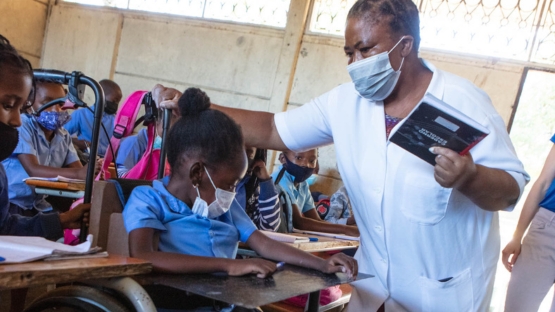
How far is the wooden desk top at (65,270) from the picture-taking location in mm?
1096

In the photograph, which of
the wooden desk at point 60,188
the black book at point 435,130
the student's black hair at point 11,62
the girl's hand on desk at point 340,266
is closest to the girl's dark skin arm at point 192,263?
the girl's hand on desk at point 340,266

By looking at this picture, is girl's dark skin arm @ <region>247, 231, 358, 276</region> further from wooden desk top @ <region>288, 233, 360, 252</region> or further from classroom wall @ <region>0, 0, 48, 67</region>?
classroom wall @ <region>0, 0, 48, 67</region>

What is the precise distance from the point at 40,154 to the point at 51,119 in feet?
0.80

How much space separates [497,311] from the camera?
17.7 ft

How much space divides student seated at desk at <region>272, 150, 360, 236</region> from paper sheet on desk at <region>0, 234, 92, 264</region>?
8.42 feet

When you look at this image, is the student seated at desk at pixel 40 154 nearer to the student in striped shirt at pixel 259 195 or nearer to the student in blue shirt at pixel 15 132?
the student in striped shirt at pixel 259 195

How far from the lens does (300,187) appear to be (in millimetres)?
4391

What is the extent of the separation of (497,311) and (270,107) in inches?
138

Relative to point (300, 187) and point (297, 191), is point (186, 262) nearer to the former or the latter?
point (297, 191)

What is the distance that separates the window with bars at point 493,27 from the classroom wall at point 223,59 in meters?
0.16

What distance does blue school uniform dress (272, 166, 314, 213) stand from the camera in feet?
13.5

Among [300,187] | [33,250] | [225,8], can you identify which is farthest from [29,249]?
[225,8]

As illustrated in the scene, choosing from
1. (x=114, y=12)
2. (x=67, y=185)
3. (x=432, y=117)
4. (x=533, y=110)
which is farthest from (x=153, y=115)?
(x=114, y=12)

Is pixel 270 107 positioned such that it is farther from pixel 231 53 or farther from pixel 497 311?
pixel 497 311
